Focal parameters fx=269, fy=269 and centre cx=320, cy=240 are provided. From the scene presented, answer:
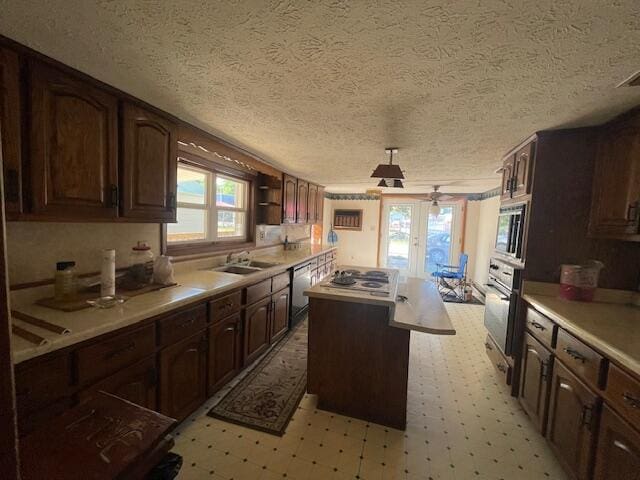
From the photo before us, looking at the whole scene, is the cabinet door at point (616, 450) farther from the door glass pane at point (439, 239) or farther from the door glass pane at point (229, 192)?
the door glass pane at point (439, 239)

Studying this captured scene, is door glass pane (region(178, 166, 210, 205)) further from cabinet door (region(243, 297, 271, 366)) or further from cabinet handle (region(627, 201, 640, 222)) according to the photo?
cabinet handle (region(627, 201, 640, 222))

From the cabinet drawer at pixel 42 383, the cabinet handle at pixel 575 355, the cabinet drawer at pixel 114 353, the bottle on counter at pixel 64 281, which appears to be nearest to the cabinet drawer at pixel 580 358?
the cabinet handle at pixel 575 355

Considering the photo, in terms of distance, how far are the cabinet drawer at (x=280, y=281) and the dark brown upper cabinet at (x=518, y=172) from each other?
228 centimetres

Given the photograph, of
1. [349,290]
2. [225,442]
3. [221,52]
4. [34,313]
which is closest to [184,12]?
[221,52]

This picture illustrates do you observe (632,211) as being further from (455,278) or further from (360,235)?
(360,235)

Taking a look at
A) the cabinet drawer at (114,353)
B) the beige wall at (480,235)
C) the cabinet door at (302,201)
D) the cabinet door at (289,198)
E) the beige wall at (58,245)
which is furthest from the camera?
the beige wall at (480,235)

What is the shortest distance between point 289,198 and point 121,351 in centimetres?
281

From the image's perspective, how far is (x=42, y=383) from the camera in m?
1.04

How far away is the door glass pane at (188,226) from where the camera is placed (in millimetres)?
2404

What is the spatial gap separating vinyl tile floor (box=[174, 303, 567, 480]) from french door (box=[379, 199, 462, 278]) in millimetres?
4217

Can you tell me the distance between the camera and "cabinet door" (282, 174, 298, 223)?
3.65 m

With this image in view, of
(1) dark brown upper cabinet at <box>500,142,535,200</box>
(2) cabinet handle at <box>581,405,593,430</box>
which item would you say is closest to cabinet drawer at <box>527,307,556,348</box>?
(2) cabinet handle at <box>581,405,593,430</box>

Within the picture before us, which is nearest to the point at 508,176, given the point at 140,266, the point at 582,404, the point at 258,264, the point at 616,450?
the point at 582,404

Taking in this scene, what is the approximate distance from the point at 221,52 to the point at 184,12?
22 cm
